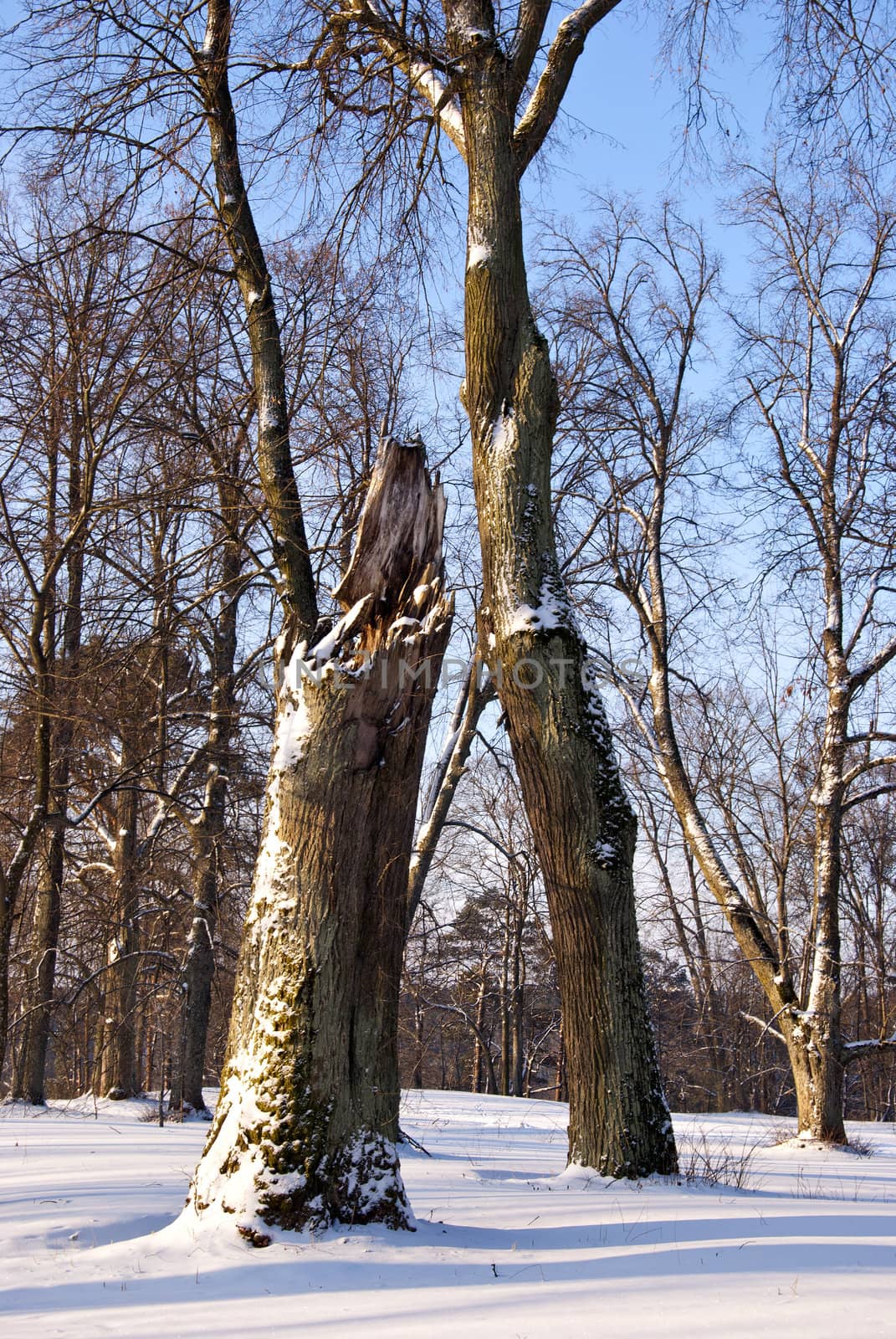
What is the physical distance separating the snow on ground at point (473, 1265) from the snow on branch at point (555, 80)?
6046 mm

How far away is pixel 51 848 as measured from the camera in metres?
11.2

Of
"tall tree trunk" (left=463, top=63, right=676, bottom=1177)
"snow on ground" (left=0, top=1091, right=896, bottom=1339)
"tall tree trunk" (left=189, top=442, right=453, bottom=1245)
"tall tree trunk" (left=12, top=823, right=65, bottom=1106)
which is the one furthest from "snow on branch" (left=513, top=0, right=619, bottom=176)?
"tall tree trunk" (left=12, top=823, right=65, bottom=1106)

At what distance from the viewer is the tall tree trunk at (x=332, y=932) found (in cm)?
350

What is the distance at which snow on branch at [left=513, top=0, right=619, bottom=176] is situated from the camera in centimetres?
654

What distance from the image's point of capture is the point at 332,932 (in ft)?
12.5

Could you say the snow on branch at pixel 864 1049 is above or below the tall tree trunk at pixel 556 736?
below

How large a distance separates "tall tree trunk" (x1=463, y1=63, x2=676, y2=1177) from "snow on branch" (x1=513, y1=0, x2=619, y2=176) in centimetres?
86

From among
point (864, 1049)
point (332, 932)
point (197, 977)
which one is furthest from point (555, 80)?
point (864, 1049)

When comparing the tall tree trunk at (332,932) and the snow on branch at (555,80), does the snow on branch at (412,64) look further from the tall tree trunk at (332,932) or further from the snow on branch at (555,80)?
the tall tree trunk at (332,932)

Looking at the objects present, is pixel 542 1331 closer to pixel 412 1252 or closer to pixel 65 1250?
pixel 412 1252

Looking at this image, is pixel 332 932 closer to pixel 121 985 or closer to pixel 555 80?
pixel 555 80

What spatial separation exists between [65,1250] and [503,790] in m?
7.81

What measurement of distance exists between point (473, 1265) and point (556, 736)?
8.75 ft

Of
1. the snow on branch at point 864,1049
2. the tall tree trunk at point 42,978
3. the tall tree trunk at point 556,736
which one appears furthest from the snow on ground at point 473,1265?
the tall tree trunk at point 42,978
